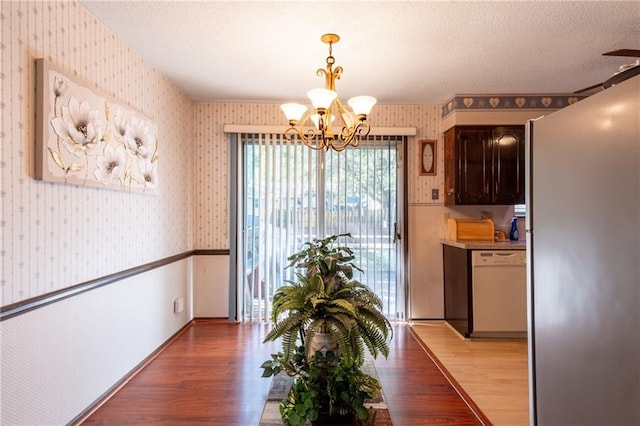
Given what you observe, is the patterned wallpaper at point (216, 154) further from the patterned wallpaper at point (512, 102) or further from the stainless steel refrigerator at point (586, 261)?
the stainless steel refrigerator at point (586, 261)

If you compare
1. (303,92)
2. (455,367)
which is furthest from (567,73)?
(455,367)

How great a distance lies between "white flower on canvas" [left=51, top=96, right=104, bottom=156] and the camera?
1.85 m

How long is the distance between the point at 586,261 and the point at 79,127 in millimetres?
2579

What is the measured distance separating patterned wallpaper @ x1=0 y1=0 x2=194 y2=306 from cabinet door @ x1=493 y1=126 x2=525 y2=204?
A: 11.2ft

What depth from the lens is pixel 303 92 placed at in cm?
355

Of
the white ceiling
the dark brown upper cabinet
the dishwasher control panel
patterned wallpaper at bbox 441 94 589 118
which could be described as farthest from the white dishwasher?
the white ceiling

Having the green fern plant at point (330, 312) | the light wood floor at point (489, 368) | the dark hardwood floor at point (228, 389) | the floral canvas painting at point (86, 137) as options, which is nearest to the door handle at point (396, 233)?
the light wood floor at point (489, 368)

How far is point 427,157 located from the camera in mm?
3955

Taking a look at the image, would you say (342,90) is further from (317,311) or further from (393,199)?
(317,311)

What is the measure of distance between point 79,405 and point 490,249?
11.5 feet

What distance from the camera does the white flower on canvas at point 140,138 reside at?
2.54m

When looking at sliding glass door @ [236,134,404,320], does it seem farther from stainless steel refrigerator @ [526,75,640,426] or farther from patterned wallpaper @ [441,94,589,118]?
stainless steel refrigerator @ [526,75,640,426]

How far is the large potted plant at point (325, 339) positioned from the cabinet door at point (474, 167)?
216 centimetres

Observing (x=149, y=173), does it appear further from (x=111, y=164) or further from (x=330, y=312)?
(x=330, y=312)
